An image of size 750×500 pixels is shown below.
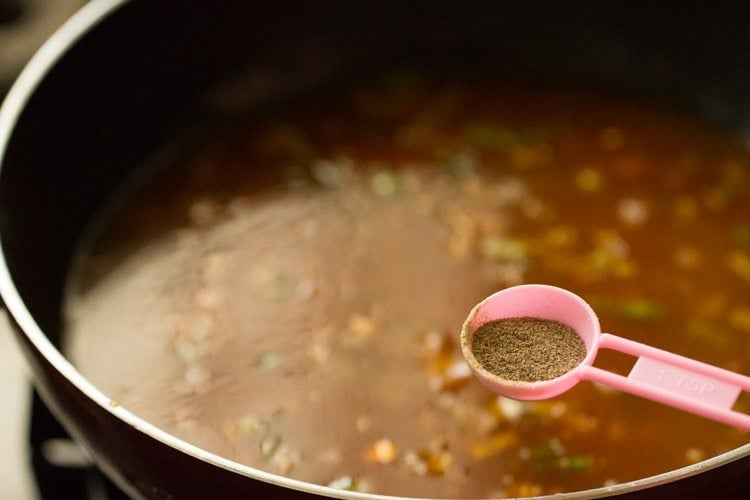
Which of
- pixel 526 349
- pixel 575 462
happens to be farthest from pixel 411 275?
pixel 526 349

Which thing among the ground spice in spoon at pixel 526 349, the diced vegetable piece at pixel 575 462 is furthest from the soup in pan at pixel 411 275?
the ground spice in spoon at pixel 526 349

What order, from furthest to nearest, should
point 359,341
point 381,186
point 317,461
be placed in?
1. point 381,186
2. point 359,341
3. point 317,461

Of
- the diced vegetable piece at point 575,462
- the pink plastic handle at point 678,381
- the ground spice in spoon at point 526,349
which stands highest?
the ground spice in spoon at point 526,349

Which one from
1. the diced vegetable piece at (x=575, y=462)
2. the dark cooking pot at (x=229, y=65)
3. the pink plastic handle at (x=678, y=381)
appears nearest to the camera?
the pink plastic handle at (x=678, y=381)

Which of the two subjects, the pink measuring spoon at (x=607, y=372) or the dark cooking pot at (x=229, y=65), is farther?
the dark cooking pot at (x=229, y=65)

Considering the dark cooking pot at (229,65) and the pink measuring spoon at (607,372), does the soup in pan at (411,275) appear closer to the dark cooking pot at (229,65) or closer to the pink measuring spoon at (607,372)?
the dark cooking pot at (229,65)

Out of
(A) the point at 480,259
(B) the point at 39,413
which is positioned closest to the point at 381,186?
(A) the point at 480,259

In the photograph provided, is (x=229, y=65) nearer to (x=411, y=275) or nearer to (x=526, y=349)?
(x=411, y=275)

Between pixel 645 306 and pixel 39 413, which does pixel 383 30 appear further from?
pixel 39 413
